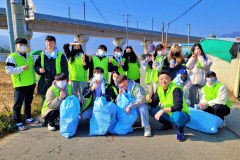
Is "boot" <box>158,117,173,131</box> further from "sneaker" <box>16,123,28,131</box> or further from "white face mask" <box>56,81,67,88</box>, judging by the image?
"sneaker" <box>16,123,28,131</box>

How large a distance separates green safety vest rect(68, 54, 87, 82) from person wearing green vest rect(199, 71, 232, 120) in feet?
8.59

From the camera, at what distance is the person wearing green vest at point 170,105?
3053 millimetres

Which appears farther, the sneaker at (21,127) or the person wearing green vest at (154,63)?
the person wearing green vest at (154,63)

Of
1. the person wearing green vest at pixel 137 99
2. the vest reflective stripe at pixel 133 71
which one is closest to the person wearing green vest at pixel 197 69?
the vest reflective stripe at pixel 133 71

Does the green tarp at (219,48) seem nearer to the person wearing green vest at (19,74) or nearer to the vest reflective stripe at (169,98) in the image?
the vest reflective stripe at (169,98)

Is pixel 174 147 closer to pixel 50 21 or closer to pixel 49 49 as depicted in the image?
pixel 49 49

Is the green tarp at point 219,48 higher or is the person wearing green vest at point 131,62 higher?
the green tarp at point 219,48

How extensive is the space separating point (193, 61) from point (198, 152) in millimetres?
2143

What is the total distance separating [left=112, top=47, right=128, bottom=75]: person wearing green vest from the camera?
4.47 metres

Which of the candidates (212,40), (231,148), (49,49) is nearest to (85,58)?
(49,49)

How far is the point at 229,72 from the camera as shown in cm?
643

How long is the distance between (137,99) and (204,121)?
130 centimetres

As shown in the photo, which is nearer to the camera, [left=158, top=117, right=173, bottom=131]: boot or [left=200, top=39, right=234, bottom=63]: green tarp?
[left=158, top=117, right=173, bottom=131]: boot

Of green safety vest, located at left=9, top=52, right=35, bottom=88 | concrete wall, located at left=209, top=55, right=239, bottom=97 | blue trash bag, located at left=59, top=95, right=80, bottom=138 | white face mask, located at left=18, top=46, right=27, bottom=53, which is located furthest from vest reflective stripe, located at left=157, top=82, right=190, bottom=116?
concrete wall, located at left=209, top=55, right=239, bottom=97
